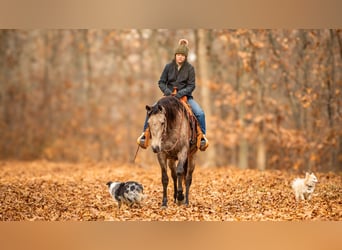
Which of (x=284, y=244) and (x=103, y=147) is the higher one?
(x=103, y=147)

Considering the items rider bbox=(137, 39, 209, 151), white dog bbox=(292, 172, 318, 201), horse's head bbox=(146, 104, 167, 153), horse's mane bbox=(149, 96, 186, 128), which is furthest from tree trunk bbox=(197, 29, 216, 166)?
horse's head bbox=(146, 104, 167, 153)

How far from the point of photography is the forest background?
13.9 metres

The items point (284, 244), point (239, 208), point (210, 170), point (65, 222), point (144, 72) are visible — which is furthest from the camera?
point (144, 72)

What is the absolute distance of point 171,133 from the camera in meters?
8.18

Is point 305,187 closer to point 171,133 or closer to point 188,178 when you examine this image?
point 188,178

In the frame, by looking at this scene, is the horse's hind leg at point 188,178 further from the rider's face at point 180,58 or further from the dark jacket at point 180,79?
the rider's face at point 180,58

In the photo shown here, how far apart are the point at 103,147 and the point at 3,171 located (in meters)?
7.17

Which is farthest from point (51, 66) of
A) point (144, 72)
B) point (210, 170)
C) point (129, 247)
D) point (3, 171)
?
point (129, 247)

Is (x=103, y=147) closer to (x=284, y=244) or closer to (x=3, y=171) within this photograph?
(x=3, y=171)

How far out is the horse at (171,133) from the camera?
7.75 metres

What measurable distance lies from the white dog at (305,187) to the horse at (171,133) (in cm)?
175

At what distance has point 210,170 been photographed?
1386 centimetres

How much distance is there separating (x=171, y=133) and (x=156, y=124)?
507 millimetres
